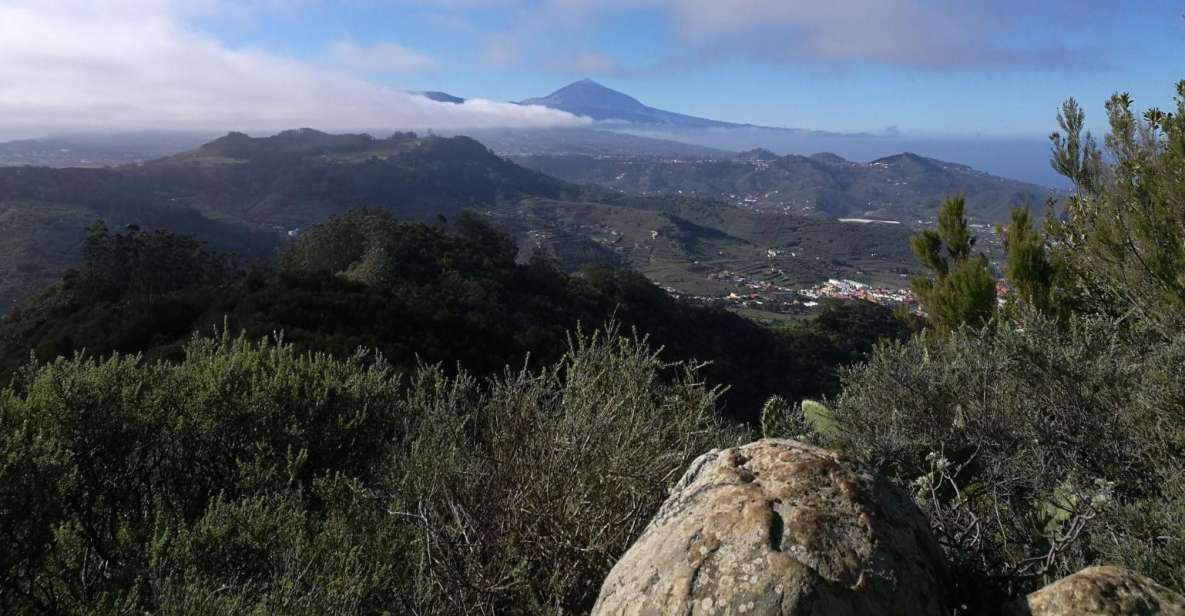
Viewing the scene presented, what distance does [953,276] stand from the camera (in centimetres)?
778

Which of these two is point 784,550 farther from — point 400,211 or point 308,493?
point 400,211

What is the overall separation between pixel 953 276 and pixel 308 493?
7082mm

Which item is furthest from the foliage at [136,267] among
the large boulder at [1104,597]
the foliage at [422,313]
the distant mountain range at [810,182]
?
the distant mountain range at [810,182]

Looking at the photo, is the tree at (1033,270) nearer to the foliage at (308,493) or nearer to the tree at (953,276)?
the tree at (953,276)

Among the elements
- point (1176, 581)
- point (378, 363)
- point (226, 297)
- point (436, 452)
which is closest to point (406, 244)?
point (226, 297)

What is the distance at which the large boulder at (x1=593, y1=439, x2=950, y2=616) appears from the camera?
69.7 inches

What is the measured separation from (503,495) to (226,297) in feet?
47.7

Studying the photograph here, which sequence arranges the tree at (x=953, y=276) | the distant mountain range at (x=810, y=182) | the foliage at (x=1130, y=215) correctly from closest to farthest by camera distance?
the foliage at (x=1130, y=215) < the tree at (x=953, y=276) < the distant mountain range at (x=810, y=182)

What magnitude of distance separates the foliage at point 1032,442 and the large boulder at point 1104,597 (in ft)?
1.00

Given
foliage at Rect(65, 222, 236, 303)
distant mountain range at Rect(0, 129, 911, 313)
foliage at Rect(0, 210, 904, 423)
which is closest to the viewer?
foliage at Rect(0, 210, 904, 423)

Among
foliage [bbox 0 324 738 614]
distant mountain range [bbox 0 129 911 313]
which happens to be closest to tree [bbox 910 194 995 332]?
foliage [bbox 0 324 738 614]

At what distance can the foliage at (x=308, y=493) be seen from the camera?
251cm

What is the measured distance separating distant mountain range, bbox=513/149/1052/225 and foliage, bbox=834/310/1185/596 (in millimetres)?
104527

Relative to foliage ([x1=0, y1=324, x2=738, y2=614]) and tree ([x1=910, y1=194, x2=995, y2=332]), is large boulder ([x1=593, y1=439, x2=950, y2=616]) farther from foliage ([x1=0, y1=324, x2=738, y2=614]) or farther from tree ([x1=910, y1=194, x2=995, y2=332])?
tree ([x1=910, y1=194, x2=995, y2=332])
